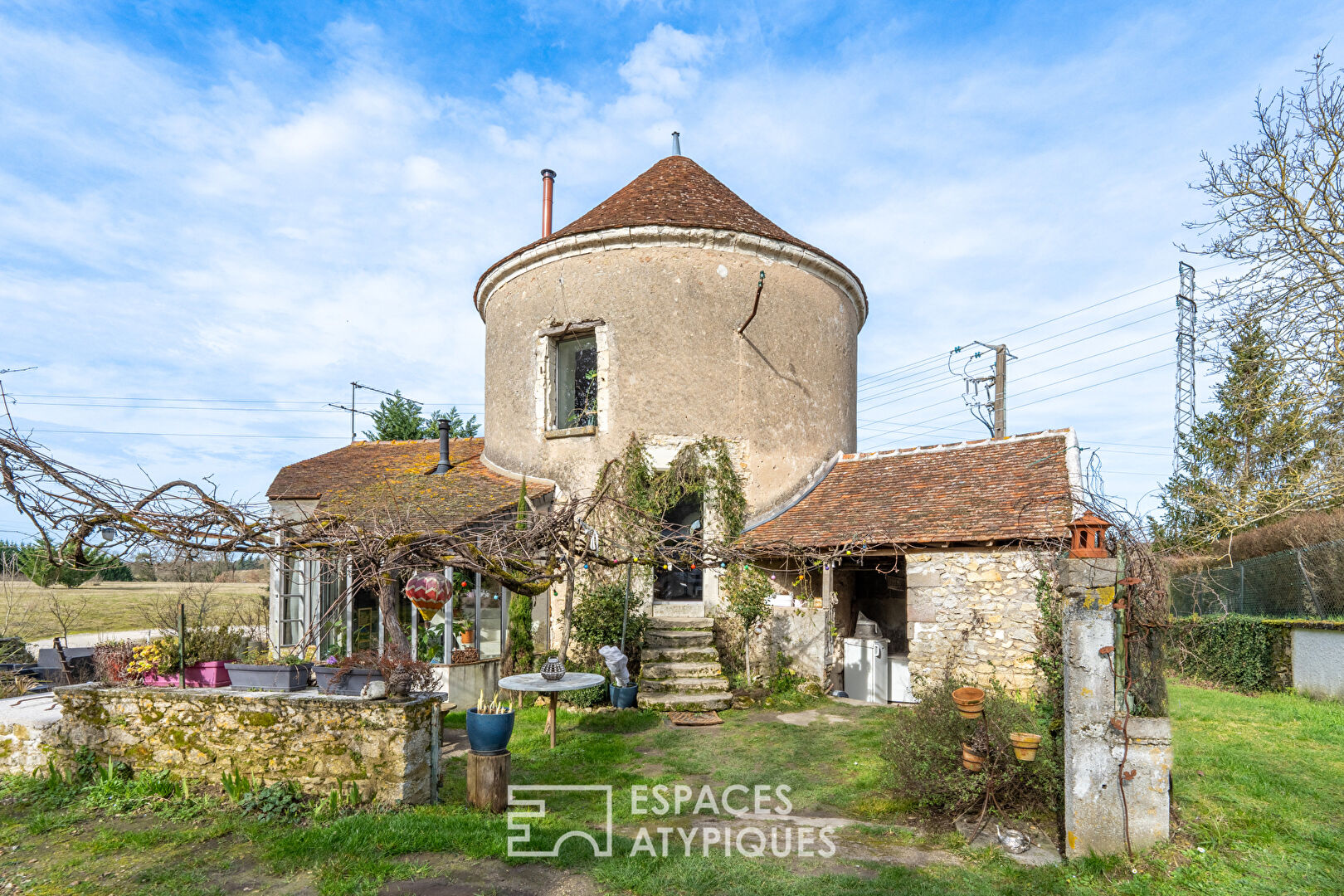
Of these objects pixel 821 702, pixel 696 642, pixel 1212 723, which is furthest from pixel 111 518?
pixel 1212 723

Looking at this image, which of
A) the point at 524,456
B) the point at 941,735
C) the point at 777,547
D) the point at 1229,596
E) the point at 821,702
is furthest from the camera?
the point at 1229,596

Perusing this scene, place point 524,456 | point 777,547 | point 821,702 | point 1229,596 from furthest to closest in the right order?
1. point 1229,596
2. point 524,456
3. point 821,702
4. point 777,547

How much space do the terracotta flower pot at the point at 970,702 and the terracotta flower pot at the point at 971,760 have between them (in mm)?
288

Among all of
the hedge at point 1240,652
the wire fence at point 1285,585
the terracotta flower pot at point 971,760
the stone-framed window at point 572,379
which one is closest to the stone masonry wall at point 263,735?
the terracotta flower pot at point 971,760

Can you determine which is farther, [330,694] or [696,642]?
[696,642]

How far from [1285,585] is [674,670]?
13.0m

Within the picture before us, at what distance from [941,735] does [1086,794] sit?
1.16 metres

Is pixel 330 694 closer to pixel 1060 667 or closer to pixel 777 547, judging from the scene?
pixel 777 547

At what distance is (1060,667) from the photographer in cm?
611

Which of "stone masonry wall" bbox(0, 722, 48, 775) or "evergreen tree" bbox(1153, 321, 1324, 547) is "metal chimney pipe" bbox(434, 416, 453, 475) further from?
"evergreen tree" bbox(1153, 321, 1324, 547)

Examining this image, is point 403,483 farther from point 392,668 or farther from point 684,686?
point 392,668

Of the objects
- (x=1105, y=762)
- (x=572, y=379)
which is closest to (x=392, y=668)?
(x=1105, y=762)

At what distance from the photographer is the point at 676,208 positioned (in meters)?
13.2

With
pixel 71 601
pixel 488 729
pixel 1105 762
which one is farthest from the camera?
pixel 71 601
